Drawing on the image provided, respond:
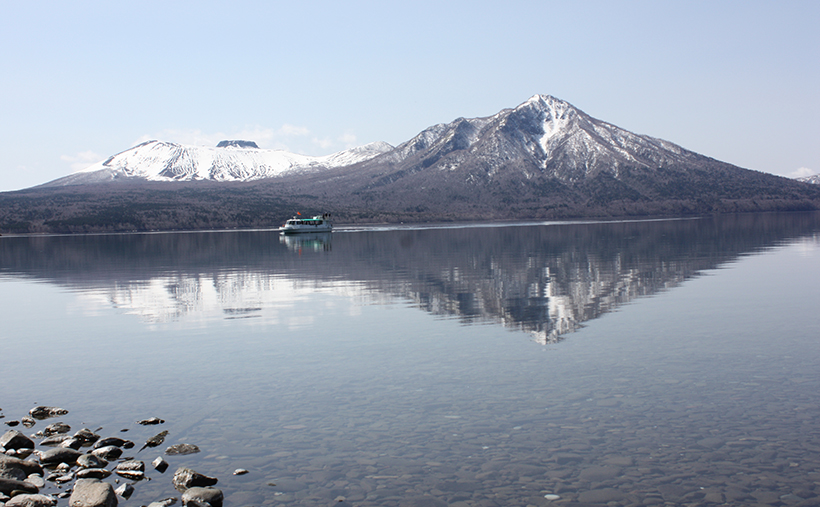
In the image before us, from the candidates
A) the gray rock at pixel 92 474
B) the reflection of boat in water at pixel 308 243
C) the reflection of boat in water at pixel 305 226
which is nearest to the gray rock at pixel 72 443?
the gray rock at pixel 92 474

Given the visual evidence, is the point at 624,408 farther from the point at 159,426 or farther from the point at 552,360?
the point at 159,426

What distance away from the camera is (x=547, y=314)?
88.4ft

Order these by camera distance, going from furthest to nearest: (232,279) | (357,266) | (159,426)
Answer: (357,266) < (232,279) < (159,426)

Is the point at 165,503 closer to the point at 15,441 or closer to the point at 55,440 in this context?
the point at 55,440

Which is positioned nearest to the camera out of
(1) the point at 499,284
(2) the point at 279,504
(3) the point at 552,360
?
(2) the point at 279,504

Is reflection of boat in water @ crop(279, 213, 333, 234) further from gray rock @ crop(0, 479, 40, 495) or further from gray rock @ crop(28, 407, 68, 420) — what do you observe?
gray rock @ crop(0, 479, 40, 495)

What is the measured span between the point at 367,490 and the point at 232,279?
34.6 metres

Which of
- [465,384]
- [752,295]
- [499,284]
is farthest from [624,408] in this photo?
[499,284]

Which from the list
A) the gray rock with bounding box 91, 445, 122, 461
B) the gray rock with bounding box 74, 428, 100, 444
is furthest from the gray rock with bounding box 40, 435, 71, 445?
the gray rock with bounding box 91, 445, 122, 461

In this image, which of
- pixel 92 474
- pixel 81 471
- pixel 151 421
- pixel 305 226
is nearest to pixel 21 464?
pixel 81 471

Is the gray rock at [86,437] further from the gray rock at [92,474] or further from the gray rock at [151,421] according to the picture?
the gray rock at [92,474]

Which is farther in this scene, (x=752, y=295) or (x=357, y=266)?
(x=357, y=266)

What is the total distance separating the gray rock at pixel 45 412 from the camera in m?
15.5

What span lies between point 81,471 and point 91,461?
331 mm
